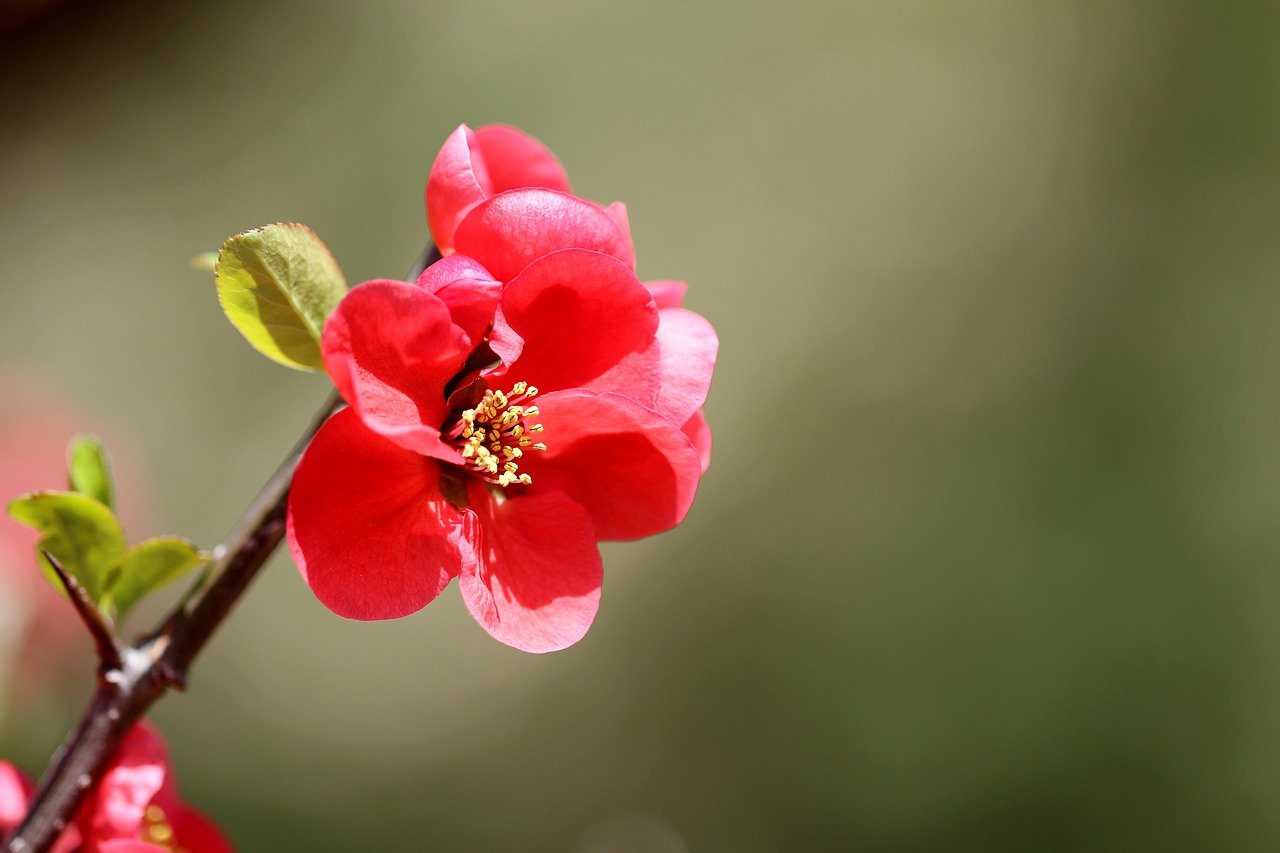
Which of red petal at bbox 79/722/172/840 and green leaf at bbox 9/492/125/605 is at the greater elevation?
green leaf at bbox 9/492/125/605

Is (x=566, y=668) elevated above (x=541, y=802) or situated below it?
above

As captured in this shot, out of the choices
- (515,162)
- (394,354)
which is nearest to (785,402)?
(515,162)

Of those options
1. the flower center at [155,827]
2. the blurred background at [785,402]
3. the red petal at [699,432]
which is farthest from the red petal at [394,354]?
the blurred background at [785,402]

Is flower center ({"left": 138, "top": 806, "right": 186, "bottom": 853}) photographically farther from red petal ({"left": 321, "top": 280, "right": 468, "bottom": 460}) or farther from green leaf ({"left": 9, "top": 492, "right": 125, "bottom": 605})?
red petal ({"left": 321, "top": 280, "right": 468, "bottom": 460})

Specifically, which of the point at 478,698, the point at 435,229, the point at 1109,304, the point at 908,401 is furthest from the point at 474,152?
the point at 1109,304

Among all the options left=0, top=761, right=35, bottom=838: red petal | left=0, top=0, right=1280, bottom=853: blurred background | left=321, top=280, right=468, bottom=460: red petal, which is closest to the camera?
left=321, top=280, right=468, bottom=460: red petal

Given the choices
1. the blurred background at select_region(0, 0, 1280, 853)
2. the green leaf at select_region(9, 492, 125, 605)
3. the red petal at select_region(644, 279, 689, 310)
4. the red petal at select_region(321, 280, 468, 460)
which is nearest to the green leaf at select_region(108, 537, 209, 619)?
the green leaf at select_region(9, 492, 125, 605)

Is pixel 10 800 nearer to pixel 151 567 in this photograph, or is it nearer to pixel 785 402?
pixel 151 567

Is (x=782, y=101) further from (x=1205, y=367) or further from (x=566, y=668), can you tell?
(x=566, y=668)

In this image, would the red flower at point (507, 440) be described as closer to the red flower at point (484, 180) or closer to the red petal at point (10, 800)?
the red flower at point (484, 180)
